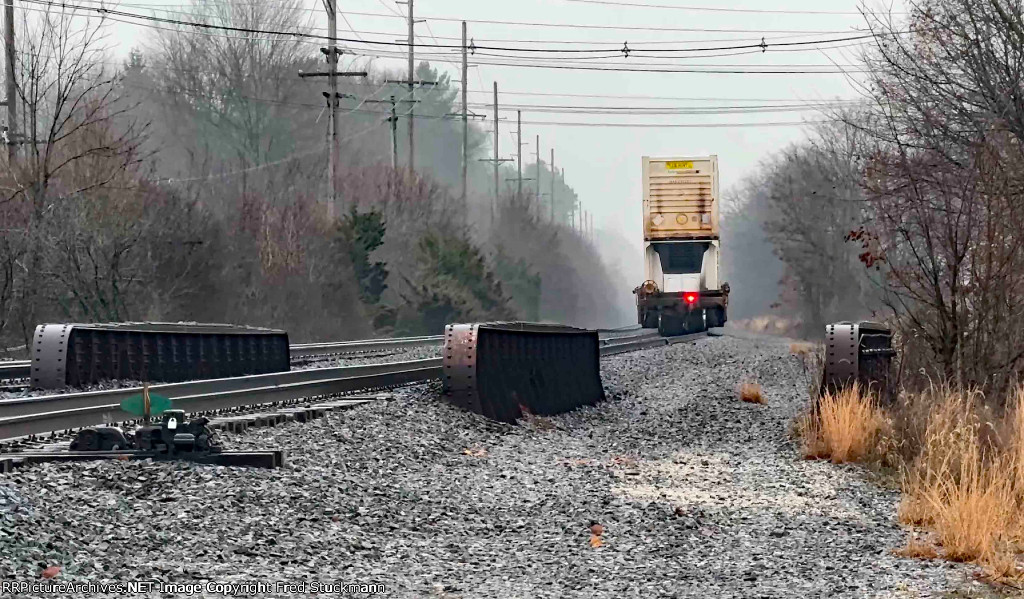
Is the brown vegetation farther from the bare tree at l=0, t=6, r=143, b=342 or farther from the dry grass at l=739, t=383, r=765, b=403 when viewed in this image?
the dry grass at l=739, t=383, r=765, b=403

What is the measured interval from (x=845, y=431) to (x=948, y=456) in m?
3.30

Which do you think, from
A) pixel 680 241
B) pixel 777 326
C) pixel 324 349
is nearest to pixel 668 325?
pixel 680 241

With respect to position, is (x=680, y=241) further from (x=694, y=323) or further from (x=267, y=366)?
(x=267, y=366)

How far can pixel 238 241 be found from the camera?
34.7 m

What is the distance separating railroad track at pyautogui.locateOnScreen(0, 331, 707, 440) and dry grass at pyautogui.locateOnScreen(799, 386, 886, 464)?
550cm

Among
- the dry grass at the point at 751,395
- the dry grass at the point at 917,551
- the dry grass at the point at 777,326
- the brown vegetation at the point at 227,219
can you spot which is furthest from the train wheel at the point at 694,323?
the dry grass at the point at 917,551

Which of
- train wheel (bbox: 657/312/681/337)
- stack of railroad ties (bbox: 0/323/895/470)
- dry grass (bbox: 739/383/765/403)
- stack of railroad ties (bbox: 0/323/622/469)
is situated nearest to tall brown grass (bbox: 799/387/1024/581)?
stack of railroad ties (bbox: 0/323/895/470)

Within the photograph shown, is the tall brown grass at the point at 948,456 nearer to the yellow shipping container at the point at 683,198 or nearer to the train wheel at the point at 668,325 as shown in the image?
the yellow shipping container at the point at 683,198

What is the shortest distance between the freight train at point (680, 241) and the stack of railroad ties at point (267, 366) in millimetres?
17963

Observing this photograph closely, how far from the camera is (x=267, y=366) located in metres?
19.0

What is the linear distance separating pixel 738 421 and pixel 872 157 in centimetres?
417

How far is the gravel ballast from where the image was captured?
7035 mm

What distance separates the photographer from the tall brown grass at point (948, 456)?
8.12 meters

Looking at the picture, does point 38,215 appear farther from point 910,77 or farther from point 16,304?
point 910,77
